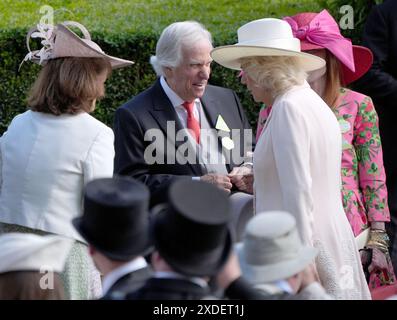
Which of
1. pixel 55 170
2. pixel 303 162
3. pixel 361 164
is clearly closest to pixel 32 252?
pixel 55 170

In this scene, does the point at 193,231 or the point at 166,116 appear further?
the point at 166,116

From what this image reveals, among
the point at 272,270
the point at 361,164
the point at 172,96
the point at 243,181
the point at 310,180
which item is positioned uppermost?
the point at 272,270

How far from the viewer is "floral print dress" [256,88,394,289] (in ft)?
16.8

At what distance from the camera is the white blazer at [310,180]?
163 inches

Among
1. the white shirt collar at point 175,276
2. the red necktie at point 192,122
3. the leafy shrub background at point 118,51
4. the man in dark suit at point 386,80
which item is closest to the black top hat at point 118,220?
the white shirt collar at point 175,276

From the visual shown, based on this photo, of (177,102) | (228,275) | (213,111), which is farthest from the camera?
(213,111)

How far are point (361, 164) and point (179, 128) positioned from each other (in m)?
1.03

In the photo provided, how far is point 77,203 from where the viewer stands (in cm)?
445

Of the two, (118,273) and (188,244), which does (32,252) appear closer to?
(118,273)

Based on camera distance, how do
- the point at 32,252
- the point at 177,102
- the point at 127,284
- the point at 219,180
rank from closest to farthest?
1. the point at 127,284
2. the point at 32,252
3. the point at 219,180
4. the point at 177,102

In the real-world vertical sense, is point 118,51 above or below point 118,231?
below

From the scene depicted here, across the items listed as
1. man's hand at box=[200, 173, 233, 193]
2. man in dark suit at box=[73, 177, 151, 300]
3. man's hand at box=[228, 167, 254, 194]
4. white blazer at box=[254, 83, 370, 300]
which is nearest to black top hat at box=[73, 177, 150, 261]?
man in dark suit at box=[73, 177, 151, 300]

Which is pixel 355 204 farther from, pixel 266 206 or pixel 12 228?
pixel 12 228

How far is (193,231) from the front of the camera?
9.42 ft
